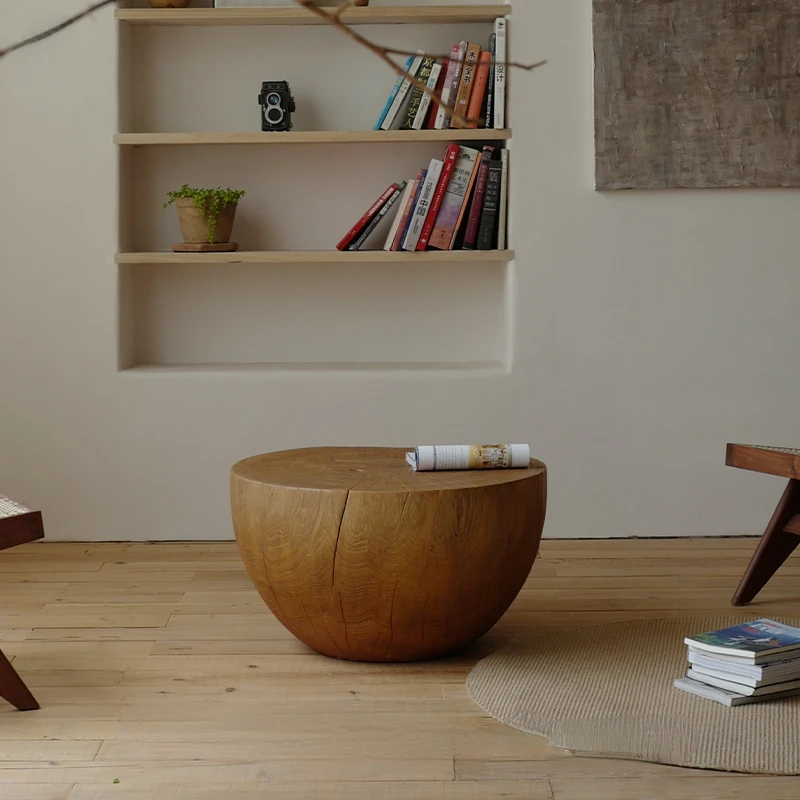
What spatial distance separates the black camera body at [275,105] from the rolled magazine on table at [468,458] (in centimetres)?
166

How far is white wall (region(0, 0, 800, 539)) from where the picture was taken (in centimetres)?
334

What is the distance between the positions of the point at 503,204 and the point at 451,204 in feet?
0.60

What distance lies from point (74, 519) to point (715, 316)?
2334 mm

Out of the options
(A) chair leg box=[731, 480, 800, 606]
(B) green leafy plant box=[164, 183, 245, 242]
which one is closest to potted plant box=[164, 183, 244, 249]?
(B) green leafy plant box=[164, 183, 245, 242]

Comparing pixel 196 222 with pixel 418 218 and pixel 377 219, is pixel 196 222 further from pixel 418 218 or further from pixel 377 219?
pixel 418 218

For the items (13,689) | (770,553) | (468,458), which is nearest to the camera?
(13,689)

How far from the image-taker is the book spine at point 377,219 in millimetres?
3432

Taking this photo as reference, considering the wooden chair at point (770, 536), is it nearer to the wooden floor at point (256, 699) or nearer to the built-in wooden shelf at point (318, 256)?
the wooden floor at point (256, 699)

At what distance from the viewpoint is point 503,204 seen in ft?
11.2

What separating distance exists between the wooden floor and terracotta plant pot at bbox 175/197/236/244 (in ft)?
3.67

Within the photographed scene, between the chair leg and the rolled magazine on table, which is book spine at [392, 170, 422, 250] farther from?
the chair leg

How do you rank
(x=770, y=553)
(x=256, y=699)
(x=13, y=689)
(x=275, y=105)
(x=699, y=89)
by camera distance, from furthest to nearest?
(x=275, y=105), (x=699, y=89), (x=770, y=553), (x=256, y=699), (x=13, y=689)

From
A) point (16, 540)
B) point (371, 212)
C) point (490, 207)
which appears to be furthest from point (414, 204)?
point (16, 540)

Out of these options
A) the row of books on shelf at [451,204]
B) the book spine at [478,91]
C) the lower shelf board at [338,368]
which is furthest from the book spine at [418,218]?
the lower shelf board at [338,368]
